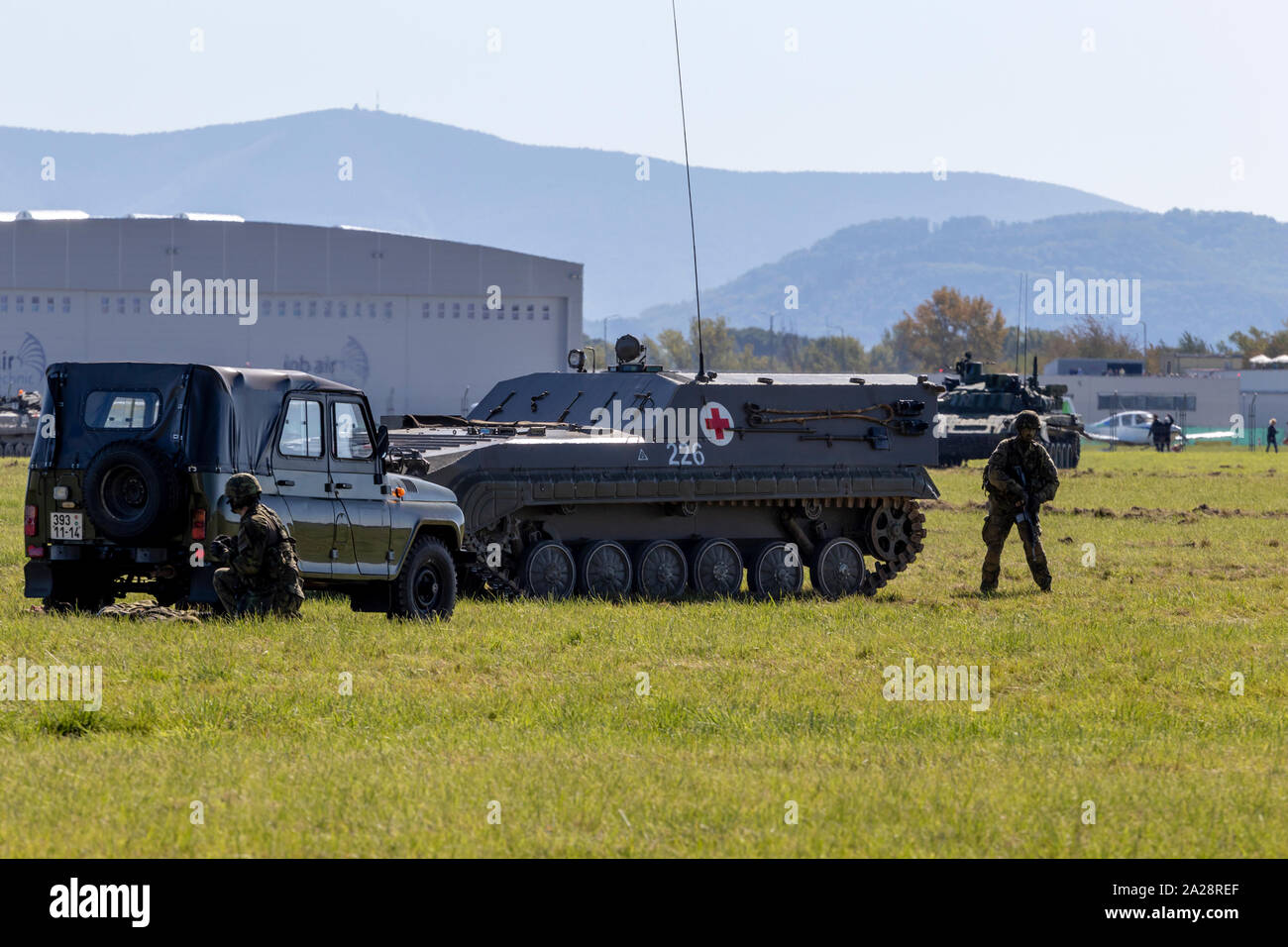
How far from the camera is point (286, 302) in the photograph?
7819 cm

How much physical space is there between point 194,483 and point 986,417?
40420 millimetres

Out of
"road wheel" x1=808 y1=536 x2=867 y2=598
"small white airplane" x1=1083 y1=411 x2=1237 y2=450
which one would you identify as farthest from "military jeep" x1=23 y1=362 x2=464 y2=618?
"small white airplane" x1=1083 y1=411 x2=1237 y2=450

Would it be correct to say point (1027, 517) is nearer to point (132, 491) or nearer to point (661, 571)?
point (661, 571)

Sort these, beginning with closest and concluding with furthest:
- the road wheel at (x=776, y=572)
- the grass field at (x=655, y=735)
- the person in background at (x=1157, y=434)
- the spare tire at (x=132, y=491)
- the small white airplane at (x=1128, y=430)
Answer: the grass field at (x=655, y=735), the spare tire at (x=132, y=491), the road wheel at (x=776, y=572), the person in background at (x=1157, y=434), the small white airplane at (x=1128, y=430)

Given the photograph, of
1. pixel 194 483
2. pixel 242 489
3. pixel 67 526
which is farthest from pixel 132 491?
pixel 242 489

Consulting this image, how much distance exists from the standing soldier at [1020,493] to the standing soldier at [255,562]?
844 cm

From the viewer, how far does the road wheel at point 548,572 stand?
691 inches

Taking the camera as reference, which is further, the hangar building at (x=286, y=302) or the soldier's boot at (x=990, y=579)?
the hangar building at (x=286, y=302)

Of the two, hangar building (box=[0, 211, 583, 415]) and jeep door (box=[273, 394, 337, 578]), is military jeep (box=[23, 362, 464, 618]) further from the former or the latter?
hangar building (box=[0, 211, 583, 415])

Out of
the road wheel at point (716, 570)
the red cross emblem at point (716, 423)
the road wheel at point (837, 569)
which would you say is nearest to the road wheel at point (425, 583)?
the road wheel at point (716, 570)

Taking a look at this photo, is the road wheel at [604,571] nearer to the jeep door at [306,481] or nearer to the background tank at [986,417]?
the jeep door at [306,481]

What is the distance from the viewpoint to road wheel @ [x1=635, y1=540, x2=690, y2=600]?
60.9 ft
